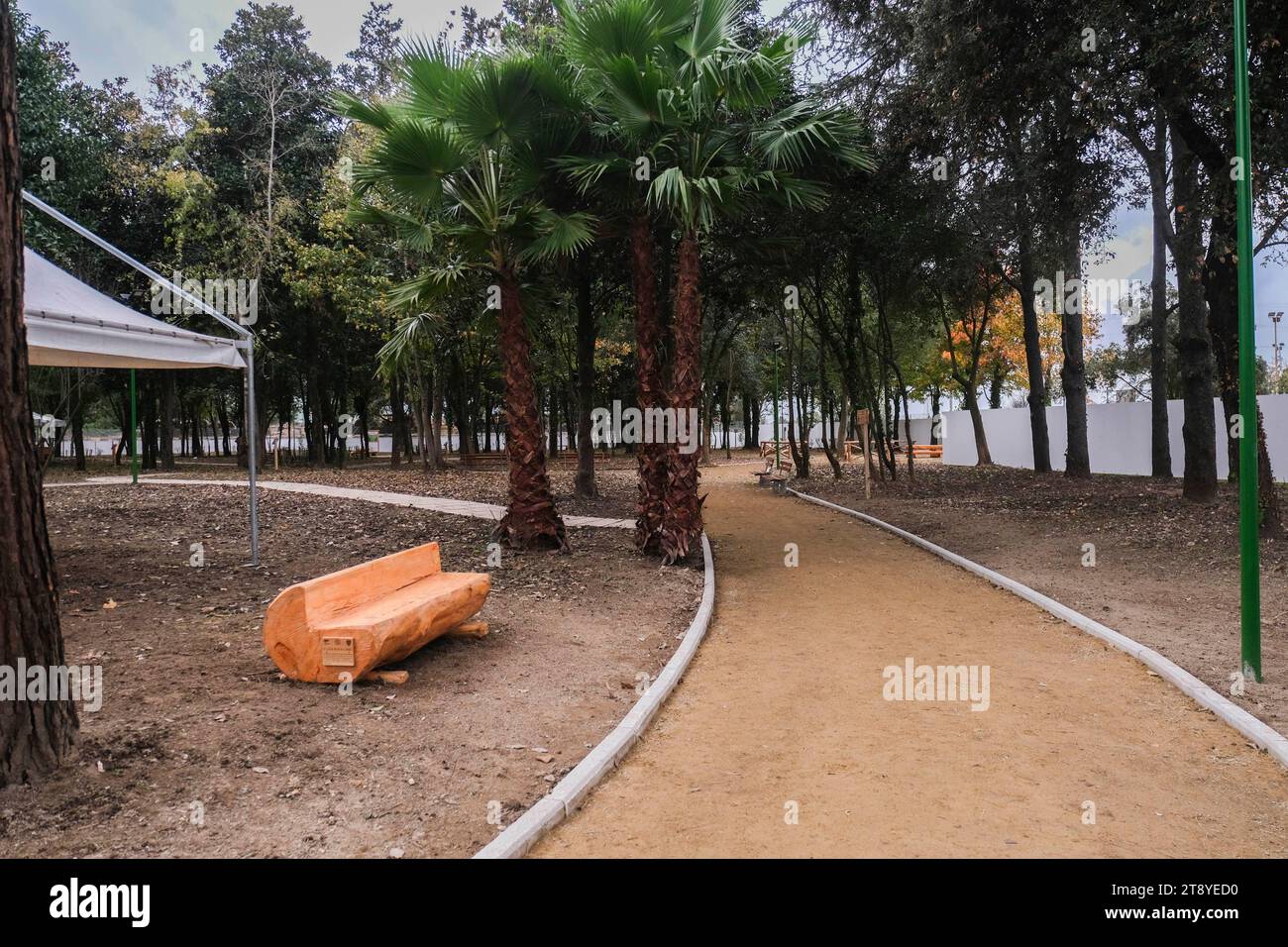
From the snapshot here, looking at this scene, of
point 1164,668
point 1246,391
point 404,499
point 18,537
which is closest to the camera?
point 18,537

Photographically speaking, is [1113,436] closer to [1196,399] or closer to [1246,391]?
[1196,399]

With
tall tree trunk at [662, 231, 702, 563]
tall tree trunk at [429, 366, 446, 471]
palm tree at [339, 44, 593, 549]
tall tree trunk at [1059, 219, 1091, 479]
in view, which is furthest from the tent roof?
tall tree trunk at [1059, 219, 1091, 479]

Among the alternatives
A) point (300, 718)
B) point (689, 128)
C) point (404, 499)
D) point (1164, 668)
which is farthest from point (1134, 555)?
point (404, 499)

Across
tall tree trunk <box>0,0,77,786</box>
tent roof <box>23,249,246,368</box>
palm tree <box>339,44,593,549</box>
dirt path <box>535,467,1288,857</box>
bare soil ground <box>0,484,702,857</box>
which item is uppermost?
palm tree <box>339,44,593,549</box>

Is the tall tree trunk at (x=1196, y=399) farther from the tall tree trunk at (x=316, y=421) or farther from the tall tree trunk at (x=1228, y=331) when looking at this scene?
the tall tree trunk at (x=316, y=421)

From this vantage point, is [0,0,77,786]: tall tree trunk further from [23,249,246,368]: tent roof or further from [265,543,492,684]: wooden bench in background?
[23,249,246,368]: tent roof

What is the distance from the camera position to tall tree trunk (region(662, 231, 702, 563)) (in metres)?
10.7

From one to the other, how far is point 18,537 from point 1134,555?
11.6 meters

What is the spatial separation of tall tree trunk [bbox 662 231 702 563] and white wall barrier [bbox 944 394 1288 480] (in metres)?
13.7

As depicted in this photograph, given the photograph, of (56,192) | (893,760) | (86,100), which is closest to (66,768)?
(893,760)

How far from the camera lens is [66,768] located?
3938 millimetres

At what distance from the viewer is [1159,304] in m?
20.4

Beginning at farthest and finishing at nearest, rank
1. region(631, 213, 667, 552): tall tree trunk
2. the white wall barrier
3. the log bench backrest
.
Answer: the white wall barrier < region(631, 213, 667, 552): tall tree trunk < the log bench backrest

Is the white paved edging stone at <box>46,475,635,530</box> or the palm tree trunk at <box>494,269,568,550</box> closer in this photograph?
the palm tree trunk at <box>494,269,568,550</box>
